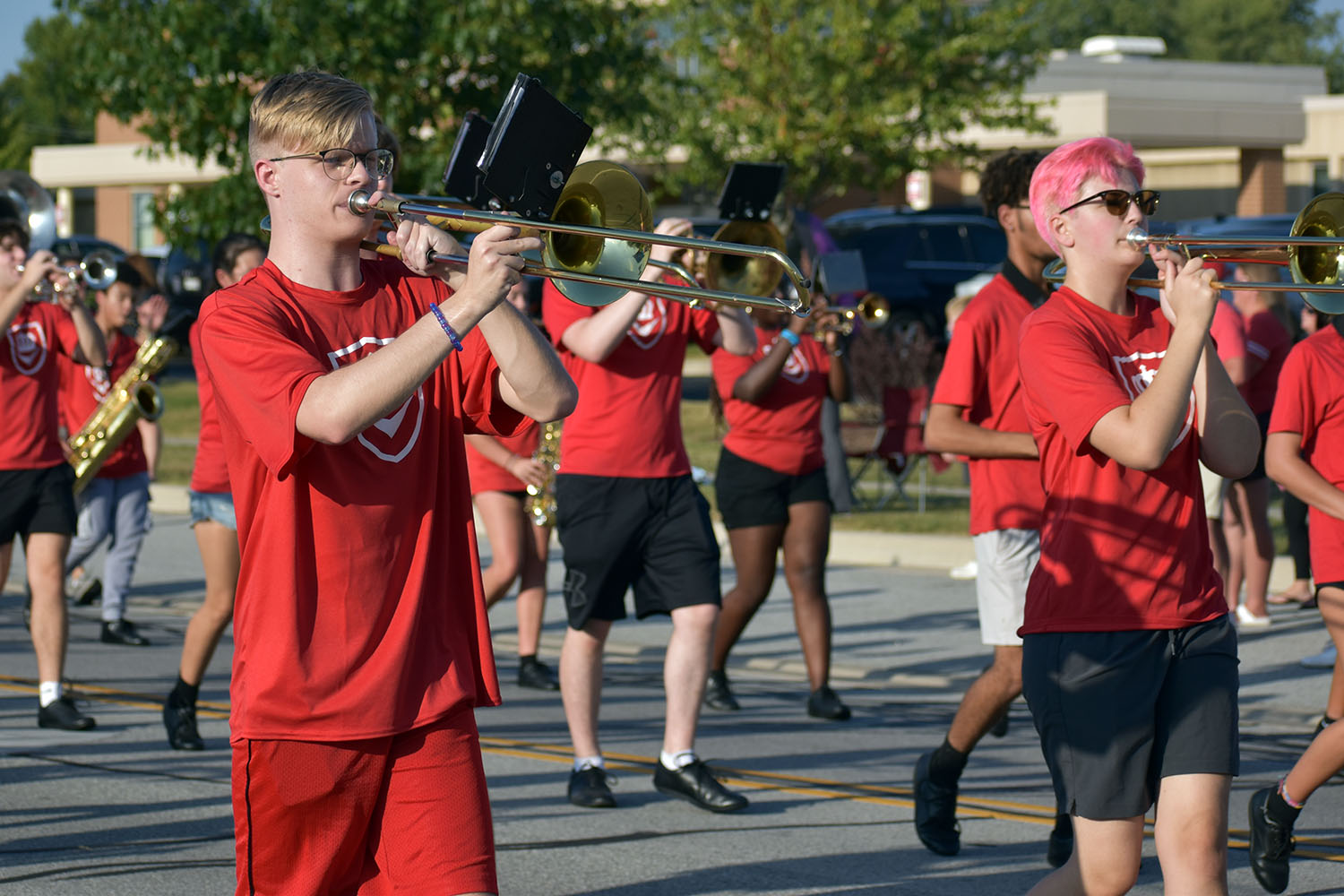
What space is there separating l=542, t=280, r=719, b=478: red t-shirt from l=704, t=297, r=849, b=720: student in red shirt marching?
53.2 inches

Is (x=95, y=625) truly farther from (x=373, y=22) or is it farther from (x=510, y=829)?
(x=373, y=22)

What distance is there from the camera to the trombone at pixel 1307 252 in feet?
13.5

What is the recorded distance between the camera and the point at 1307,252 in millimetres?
4473

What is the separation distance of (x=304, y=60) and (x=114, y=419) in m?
7.27

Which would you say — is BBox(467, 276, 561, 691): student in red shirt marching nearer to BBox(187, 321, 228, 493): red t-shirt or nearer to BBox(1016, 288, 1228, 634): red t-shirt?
BBox(187, 321, 228, 493): red t-shirt

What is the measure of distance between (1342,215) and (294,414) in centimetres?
272

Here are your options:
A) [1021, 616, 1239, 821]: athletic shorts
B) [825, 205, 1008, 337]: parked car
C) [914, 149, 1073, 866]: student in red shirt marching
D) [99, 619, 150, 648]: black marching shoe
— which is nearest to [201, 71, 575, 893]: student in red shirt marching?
[1021, 616, 1239, 821]: athletic shorts

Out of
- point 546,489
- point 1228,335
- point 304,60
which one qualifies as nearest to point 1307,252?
point 546,489

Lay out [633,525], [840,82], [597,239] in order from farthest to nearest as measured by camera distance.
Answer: [840,82]
[633,525]
[597,239]

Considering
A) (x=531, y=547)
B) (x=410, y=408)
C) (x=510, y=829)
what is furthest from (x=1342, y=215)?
(x=531, y=547)

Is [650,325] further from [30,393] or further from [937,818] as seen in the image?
[30,393]

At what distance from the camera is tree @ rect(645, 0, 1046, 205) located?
27312mm

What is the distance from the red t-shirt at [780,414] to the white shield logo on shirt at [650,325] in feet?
4.64

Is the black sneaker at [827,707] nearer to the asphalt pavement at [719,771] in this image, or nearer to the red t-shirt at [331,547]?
the asphalt pavement at [719,771]
